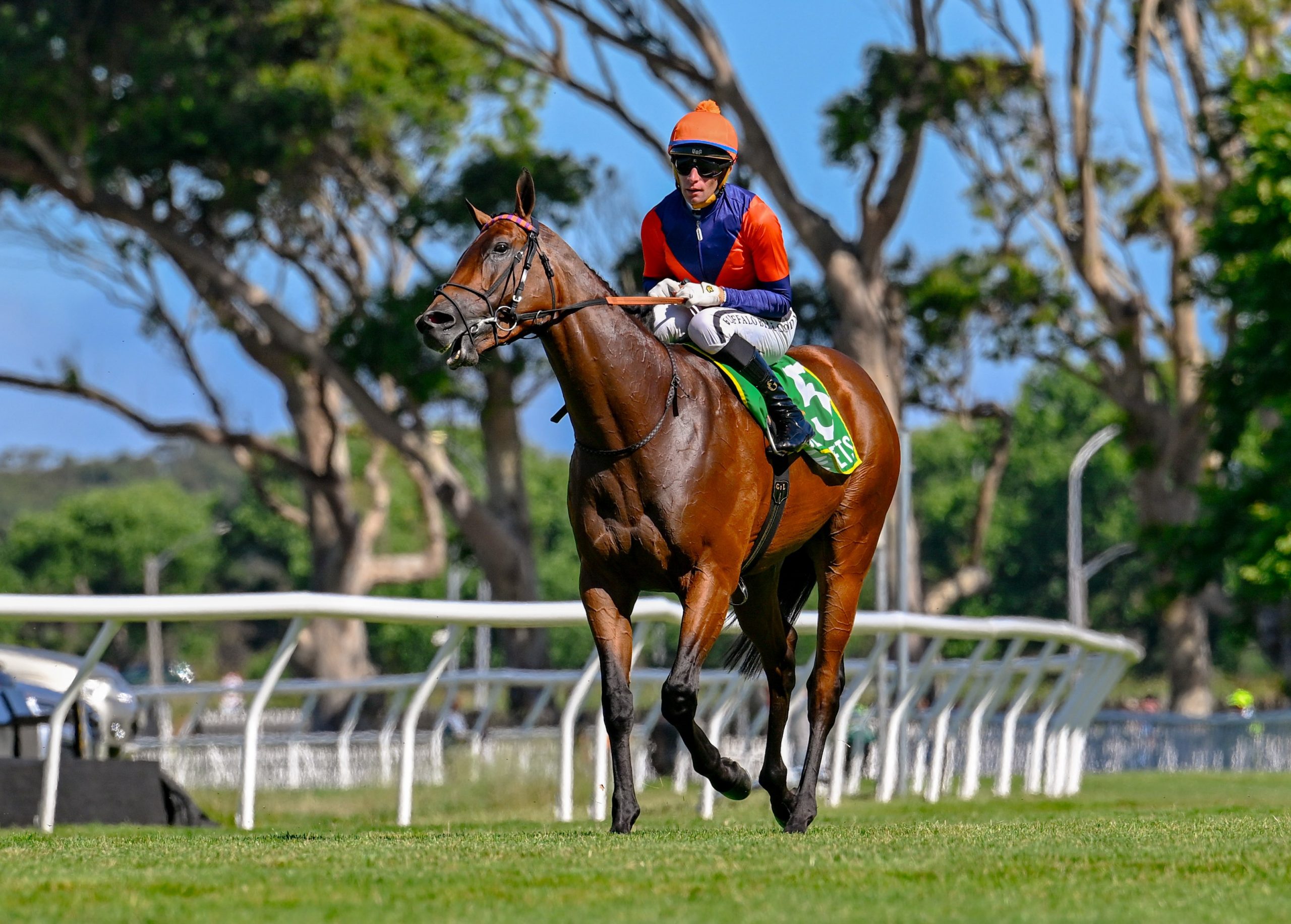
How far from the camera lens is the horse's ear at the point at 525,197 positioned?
628cm

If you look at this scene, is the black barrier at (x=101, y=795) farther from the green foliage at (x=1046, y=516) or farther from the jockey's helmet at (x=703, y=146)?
the green foliage at (x=1046, y=516)

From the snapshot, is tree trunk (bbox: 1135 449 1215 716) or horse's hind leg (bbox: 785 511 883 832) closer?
horse's hind leg (bbox: 785 511 883 832)

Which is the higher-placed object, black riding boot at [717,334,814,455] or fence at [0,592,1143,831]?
black riding boot at [717,334,814,455]

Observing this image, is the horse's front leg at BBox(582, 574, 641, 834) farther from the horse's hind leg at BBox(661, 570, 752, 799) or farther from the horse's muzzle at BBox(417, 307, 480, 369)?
the horse's muzzle at BBox(417, 307, 480, 369)

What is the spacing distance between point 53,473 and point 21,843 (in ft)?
428

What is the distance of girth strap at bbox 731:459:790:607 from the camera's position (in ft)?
22.8

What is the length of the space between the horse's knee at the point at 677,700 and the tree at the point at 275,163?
21838 millimetres

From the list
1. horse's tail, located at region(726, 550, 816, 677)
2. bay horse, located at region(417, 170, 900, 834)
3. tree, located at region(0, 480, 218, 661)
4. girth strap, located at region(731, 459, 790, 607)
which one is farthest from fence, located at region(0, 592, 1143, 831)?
tree, located at region(0, 480, 218, 661)

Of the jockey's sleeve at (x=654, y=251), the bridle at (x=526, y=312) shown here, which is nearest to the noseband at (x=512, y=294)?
the bridle at (x=526, y=312)

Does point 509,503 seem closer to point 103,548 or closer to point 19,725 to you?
point 19,725

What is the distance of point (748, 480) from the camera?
6633mm

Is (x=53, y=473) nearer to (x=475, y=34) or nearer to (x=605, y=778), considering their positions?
(x=475, y=34)

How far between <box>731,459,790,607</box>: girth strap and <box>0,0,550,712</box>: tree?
21.2 m

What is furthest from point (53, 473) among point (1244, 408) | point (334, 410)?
point (1244, 408)
